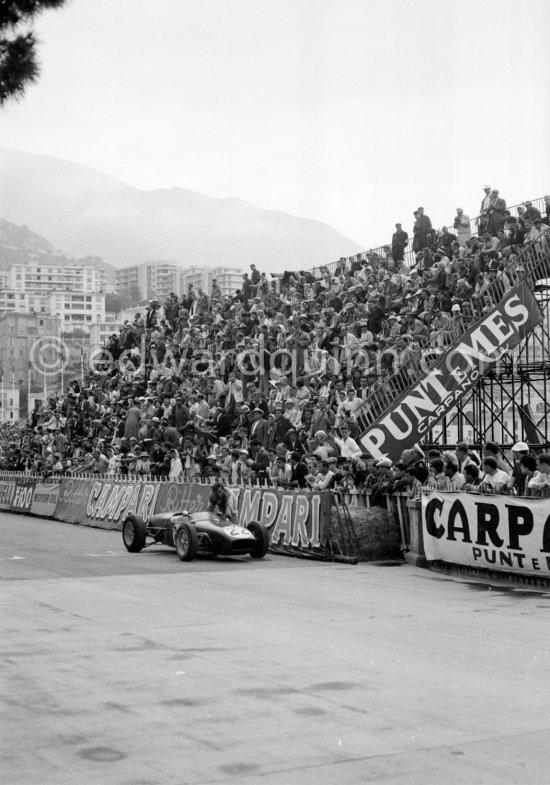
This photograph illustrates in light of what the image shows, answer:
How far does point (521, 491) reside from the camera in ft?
55.6

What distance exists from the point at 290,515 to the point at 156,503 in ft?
19.8

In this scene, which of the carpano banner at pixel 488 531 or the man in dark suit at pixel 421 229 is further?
the man in dark suit at pixel 421 229

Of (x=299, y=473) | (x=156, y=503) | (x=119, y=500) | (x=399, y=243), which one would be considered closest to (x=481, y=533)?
(x=299, y=473)

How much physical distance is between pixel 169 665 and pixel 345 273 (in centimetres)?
2496

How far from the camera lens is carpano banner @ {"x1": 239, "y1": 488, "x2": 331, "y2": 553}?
64.1 ft

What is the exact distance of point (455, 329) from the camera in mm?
24547

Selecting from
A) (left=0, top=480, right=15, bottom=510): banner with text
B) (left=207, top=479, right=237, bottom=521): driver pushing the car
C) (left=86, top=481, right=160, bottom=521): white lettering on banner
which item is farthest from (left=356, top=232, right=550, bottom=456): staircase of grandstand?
(left=0, top=480, right=15, bottom=510): banner with text

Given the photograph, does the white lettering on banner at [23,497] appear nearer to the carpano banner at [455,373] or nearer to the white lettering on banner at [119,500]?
the white lettering on banner at [119,500]

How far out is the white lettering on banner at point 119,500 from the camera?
25953 millimetres

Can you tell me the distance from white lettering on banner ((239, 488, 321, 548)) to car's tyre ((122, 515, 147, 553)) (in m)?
2.05

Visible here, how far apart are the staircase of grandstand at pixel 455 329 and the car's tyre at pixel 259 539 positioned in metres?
5.71

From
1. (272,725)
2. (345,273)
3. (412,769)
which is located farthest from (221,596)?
(345,273)

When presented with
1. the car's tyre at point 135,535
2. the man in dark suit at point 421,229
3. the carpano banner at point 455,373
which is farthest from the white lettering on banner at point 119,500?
the man in dark suit at point 421,229

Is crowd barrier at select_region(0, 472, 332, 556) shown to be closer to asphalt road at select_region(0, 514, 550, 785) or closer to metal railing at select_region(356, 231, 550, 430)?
asphalt road at select_region(0, 514, 550, 785)
